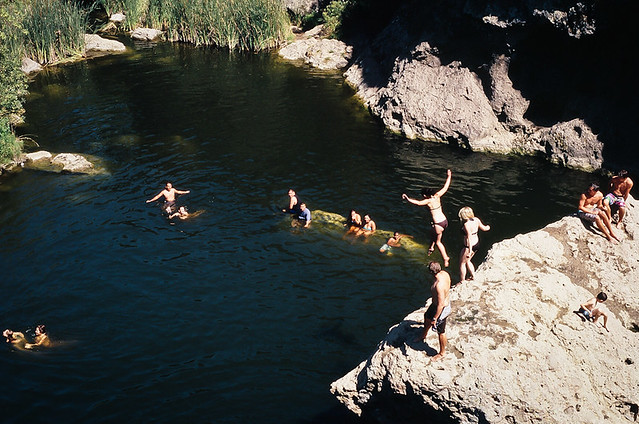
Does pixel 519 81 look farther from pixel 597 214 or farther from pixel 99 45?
pixel 99 45

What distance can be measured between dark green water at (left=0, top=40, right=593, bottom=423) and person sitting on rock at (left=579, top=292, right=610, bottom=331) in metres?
6.61

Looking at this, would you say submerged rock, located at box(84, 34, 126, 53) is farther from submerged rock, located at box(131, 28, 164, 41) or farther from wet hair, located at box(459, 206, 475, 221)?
wet hair, located at box(459, 206, 475, 221)

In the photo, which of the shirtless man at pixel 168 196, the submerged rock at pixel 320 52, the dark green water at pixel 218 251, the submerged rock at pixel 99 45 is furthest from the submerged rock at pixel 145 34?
the shirtless man at pixel 168 196

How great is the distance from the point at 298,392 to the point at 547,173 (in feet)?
64.8

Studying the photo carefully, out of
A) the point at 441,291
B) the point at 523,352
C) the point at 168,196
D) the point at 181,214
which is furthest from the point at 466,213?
the point at 168,196

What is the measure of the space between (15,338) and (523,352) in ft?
51.9

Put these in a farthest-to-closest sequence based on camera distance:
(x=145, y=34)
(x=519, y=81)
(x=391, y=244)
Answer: (x=145, y=34), (x=519, y=81), (x=391, y=244)

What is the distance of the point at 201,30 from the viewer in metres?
52.7

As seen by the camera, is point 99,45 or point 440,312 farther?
point 99,45

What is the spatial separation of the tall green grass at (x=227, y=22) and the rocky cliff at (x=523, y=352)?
135ft

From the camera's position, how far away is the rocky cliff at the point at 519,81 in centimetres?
2858

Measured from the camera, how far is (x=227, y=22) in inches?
1991

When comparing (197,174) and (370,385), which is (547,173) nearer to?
(197,174)

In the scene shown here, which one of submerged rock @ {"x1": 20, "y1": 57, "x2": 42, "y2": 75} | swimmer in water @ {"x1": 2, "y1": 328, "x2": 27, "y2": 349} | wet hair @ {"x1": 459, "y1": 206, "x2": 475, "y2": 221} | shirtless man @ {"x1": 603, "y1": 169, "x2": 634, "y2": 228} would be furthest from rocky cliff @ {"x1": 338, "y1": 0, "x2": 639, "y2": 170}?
submerged rock @ {"x1": 20, "y1": 57, "x2": 42, "y2": 75}
